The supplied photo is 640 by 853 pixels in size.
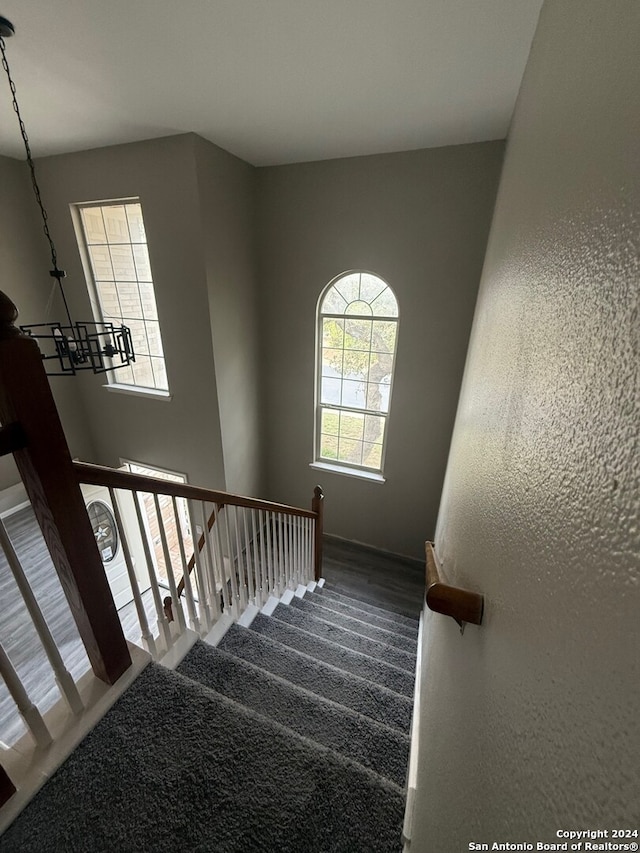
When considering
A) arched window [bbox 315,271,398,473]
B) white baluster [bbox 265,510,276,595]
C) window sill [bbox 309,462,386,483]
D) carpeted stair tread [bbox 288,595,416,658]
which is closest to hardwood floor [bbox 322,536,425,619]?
carpeted stair tread [bbox 288,595,416,658]

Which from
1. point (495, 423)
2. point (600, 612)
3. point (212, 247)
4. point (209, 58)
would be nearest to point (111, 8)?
point (209, 58)

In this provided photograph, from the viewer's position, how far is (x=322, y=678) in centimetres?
200

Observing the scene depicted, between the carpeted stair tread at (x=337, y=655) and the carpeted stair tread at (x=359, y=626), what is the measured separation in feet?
1.18

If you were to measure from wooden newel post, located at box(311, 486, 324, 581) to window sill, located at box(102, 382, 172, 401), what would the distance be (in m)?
1.89

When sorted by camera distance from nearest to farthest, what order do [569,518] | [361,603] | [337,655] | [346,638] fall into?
[569,518] < [337,655] < [346,638] < [361,603]

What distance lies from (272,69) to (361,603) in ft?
12.9

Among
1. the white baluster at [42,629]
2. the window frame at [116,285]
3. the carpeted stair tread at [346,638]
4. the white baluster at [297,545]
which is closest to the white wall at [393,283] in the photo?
the window frame at [116,285]

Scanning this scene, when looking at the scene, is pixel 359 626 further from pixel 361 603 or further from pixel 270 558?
pixel 270 558

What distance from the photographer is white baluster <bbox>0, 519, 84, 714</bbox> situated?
34.4 inches

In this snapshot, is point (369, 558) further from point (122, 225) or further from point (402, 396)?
point (122, 225)

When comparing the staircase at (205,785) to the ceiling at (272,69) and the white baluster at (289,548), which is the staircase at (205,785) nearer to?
the white baluster at (289,548)

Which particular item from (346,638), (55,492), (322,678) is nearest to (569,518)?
(55,492)

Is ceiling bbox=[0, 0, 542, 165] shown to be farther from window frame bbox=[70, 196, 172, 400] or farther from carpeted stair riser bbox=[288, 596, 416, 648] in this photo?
carpeted stair riser bbox=[288, 596, 416, 648]

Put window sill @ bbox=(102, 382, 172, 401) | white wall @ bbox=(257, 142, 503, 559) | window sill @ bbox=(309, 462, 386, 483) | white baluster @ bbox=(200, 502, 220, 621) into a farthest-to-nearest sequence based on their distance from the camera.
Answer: window sill @ bbox=(309, 462, 386, 483) → window sill @ bbox=(102, 382, 172, 401) → white wall @ bbox=(257, 142, 503, 559) → white baluster @ bbox=(200, 502, 220, 621)
